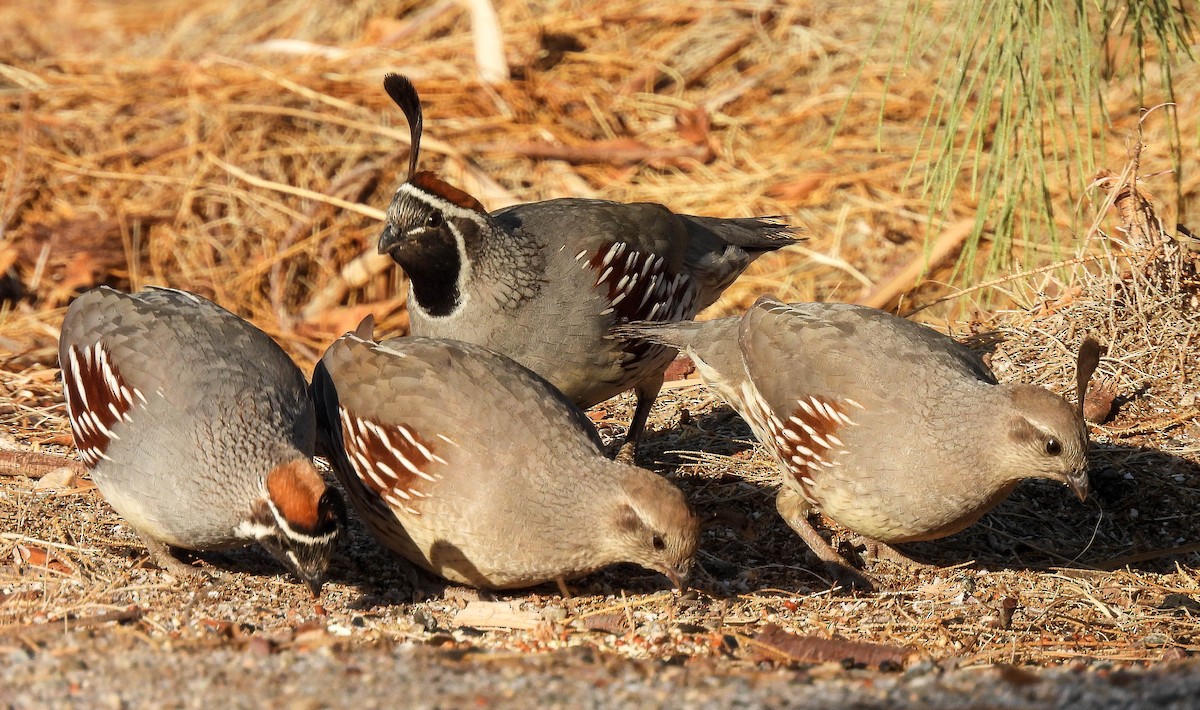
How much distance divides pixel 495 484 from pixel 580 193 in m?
4.71

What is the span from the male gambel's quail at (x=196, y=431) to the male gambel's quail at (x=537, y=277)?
89 centimetres

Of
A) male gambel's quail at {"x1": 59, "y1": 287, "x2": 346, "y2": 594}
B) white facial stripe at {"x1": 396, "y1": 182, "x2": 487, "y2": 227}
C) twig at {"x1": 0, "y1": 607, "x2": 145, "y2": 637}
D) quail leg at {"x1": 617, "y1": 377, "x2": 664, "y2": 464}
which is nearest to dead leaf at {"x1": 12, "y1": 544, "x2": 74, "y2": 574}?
male gambel's quail at {"x1": 59, "y1": 287, "x2": 346, "y2": 594}

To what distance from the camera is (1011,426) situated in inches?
170

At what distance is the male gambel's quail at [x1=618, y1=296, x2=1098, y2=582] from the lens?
14.2ft

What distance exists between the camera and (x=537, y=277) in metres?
5.45

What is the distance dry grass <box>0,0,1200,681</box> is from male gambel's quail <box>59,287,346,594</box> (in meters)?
0.25

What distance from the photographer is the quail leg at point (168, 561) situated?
Answer: 4.50 metres

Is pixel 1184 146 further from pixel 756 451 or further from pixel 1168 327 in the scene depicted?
pixel 756 451

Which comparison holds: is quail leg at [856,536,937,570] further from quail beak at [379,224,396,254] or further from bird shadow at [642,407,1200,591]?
quail beak at [379,224,396,254]

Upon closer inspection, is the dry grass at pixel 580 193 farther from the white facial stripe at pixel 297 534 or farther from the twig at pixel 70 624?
the white facial stripe at pixel 297 534

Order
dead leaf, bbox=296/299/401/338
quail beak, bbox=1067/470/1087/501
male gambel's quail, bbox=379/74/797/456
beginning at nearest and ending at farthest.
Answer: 1. quail beak, bbox=1067/470/1087/501
2. male gambel's quail, bbox=379/74/797/456
3. dead leaf, bbox=296/299/401/338

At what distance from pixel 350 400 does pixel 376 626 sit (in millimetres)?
942

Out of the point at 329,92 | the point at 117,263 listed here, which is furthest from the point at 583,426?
the point at 329,92

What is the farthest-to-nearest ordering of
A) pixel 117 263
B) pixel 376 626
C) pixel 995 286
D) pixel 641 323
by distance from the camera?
pixel 117 263, pixel 995 286, pixel 641 323, pixel 376 626
